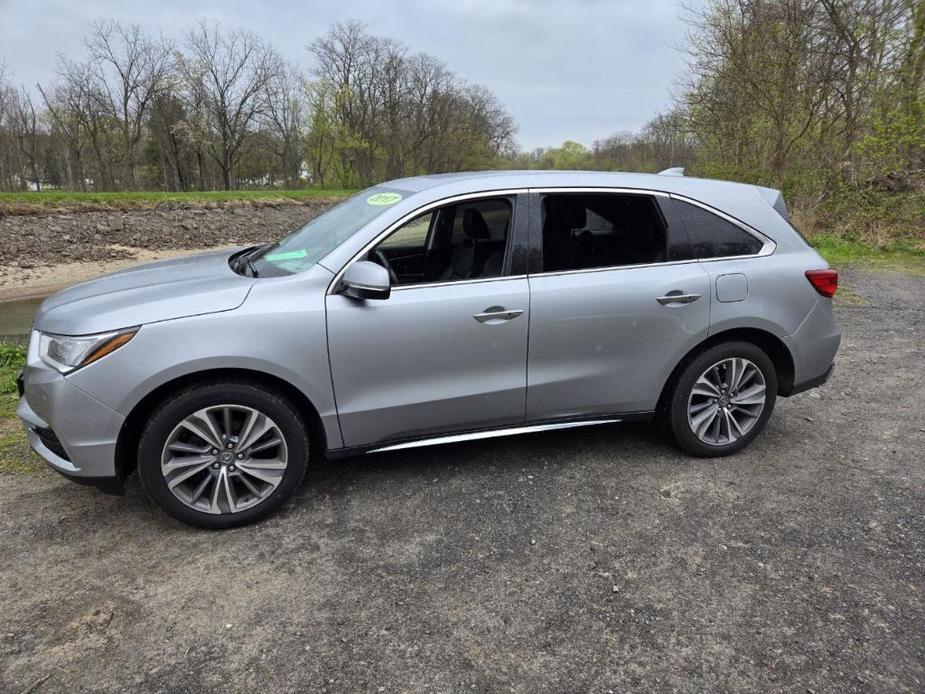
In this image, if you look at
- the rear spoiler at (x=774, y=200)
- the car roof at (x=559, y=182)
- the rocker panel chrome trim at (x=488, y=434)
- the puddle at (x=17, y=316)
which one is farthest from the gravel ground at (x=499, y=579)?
the puddle at (x=17, y=316)

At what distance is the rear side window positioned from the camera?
12.2 feet

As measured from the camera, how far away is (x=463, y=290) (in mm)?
3285

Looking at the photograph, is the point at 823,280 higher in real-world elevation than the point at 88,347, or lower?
higher

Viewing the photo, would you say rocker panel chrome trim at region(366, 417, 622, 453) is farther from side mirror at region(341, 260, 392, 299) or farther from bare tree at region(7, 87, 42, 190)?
bare tree at region(7, 87, 42, 190)

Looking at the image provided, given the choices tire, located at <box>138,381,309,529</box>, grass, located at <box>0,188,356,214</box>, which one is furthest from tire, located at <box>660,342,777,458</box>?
grass, located at <box>0,188,356,214</box>

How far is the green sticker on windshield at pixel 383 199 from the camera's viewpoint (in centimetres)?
349

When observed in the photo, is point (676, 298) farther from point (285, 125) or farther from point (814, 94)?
point (285, 125)

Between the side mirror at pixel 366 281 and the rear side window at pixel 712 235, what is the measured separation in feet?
6.20

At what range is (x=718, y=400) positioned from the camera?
151 inches

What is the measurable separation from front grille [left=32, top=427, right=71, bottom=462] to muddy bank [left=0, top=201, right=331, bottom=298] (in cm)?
1763

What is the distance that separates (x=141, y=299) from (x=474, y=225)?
71.7 inches

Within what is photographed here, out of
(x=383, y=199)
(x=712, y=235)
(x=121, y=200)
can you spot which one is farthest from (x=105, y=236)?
(x=712, y=235)

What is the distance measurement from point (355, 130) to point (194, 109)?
1384 centimetres

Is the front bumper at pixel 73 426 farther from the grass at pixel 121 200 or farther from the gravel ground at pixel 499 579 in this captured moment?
the grass at pixel 121 200
